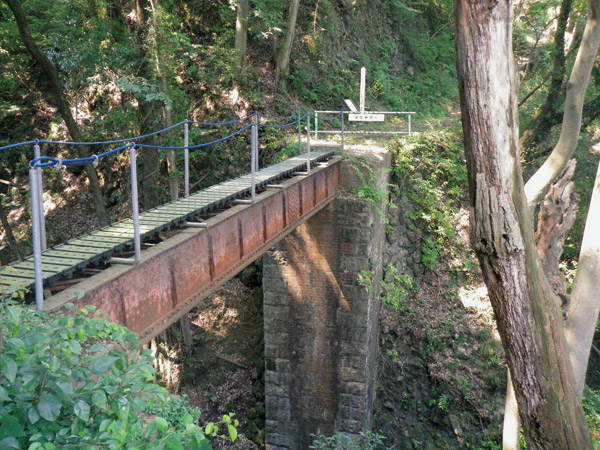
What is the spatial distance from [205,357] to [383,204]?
5645 mm

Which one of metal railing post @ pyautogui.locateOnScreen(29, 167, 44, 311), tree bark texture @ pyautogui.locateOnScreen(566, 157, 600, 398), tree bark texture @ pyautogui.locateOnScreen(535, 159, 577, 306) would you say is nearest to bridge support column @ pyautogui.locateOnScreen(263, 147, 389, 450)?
tree bark texture @ pyautogui.locateOnScreen(535, 159, 577, 306)

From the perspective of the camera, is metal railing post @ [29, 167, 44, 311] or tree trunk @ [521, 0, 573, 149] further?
tree trunk @ [521, 0, 573, 149]

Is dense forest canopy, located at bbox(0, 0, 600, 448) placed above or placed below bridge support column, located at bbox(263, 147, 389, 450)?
above

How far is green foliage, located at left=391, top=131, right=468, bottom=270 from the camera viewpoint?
14578 mm

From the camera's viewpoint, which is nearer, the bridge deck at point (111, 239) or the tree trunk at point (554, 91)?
the bridge deck at point (111, 239)

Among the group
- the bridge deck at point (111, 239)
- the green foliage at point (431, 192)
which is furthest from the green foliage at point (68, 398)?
the green foliage at point (431, 192)

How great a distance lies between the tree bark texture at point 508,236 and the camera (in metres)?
4.51

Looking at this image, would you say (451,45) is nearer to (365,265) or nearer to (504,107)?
(365,265)

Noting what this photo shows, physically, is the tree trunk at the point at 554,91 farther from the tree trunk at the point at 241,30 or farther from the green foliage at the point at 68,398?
the green foliage at the point at 68,398

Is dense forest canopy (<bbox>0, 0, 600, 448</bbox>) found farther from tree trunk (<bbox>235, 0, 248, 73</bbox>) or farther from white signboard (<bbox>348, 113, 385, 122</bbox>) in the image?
white signboard (<bbox>348, 113, 385, 122</bbox>)

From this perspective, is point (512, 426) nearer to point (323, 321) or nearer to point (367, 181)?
point (323, 321)

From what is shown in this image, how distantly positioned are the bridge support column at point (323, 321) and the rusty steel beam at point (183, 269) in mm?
3039

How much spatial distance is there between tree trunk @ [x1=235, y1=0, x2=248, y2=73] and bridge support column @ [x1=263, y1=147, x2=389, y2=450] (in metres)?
5.53

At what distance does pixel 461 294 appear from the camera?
14.3 meters
